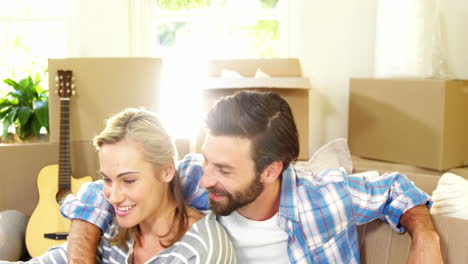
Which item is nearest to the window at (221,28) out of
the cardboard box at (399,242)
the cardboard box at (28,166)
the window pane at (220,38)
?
the window pane at (220,38)

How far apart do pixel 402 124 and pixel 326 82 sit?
2.15 ft

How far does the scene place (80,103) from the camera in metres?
2.20

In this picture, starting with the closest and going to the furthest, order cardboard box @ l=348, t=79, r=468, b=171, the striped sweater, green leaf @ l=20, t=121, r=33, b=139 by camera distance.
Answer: the striped sweater, cardboard box @ l=348, t=79, r=468, b=171, green leaf @ l=20, t=121, r=33, b=139

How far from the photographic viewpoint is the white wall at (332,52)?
2732mm

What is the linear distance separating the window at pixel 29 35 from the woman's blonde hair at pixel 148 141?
6.41 feet

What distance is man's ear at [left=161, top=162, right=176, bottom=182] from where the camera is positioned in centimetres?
127

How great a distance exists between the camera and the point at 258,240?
1301 mm

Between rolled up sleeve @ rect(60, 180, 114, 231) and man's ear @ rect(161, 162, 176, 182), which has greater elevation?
man's ear @ rect(161, 162, 176, 182)

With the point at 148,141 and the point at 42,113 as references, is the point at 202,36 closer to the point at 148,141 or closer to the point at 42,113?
the point at 42,113

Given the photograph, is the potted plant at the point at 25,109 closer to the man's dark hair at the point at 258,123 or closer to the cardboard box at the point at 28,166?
the cardboard box at the point at 28,166

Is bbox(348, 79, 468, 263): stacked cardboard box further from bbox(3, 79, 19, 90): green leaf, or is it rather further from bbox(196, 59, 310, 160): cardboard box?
bbox(3, 79, 19, 90): green leaf

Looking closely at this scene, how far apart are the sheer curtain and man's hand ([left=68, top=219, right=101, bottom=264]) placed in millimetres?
1466

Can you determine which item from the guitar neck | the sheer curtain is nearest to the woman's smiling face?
the guitar neck

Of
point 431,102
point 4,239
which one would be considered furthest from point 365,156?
point 4,239
